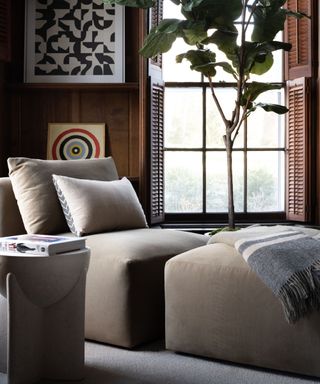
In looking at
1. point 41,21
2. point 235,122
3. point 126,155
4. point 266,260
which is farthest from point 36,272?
point 41,21

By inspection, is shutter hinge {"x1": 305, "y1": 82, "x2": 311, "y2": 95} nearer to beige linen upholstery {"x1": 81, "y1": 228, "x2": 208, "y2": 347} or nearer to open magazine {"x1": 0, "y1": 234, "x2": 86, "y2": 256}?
beige linen upholstery {"x1": 81, "y1": 228, "x2": 208, "y2": 347}

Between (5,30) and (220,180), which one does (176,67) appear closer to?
(220,180)

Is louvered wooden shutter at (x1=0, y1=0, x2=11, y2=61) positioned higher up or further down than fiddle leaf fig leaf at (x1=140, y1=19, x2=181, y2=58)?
higher up

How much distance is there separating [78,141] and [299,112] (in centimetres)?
164

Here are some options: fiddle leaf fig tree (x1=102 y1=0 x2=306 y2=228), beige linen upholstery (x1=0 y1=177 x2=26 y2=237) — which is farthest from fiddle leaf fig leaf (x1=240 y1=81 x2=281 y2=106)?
beige linen upholstery (x1=0 y1=177 x2=26 y2=237)

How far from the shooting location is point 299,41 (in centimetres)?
456

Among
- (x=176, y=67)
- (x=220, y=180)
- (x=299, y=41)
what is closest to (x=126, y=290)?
(x=220, y=180)

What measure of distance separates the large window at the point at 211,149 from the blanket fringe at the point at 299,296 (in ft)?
7.68

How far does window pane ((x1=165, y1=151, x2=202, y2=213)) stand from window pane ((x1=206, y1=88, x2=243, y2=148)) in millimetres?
159

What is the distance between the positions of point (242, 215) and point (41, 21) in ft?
6.83

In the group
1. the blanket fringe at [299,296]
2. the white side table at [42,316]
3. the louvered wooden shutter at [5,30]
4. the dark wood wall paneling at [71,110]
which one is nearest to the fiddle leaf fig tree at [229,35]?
the dark wood wall paneling at [71,110]

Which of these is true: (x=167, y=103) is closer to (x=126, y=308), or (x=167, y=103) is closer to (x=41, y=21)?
(x=41, y=21)

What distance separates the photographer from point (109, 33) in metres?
4.68

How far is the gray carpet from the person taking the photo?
2.44 meters
